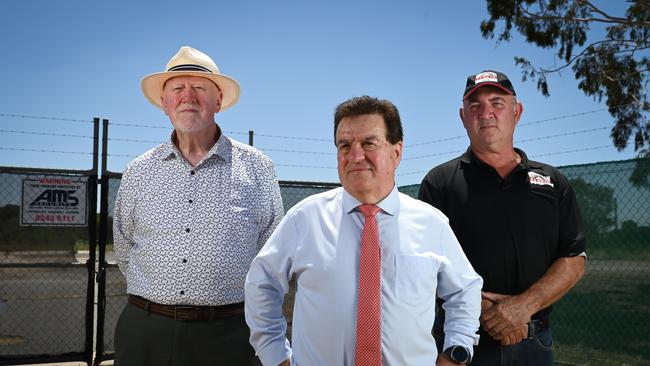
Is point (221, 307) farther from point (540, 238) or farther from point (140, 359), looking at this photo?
point (540, 238)

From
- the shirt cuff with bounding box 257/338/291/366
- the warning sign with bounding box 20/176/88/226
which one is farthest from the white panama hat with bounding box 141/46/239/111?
the warning sign with bounding box 20/176/88/226

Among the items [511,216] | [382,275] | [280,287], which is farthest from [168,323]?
[511,216]

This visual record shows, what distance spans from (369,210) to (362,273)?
0.83ft

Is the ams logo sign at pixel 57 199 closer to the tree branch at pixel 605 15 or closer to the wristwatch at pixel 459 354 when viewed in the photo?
the wristwatch at pixel 459 354

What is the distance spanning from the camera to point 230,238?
326cm

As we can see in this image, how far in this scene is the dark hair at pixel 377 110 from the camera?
227 cm

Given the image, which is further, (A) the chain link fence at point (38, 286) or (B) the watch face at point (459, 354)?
(A) the chain link fence at point (38, 286)

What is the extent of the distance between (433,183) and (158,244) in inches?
59.8

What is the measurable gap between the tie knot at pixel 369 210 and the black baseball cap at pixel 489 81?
102 cm

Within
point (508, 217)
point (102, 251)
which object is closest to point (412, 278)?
point (508, 217)

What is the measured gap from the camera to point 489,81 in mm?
2922

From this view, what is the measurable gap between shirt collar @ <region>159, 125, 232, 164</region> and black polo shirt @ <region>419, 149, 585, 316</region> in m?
1.15

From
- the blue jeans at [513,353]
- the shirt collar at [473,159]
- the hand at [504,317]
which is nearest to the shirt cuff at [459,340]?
the hand at [504,317]

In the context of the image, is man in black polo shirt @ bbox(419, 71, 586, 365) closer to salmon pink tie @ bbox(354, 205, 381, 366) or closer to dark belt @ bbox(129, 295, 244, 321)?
salmon pink tie @ bbox(354, 205, 381, 366)
